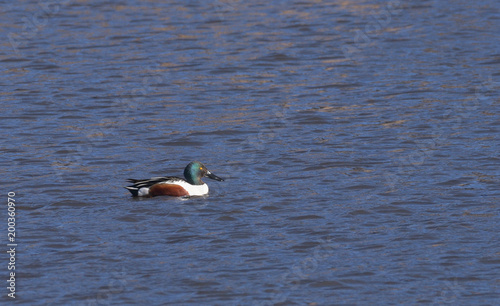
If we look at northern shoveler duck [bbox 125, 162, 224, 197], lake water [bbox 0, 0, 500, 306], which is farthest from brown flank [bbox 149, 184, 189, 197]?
lake water [bbox 0, 0, 500, 306]

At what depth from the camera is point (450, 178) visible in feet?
49.6

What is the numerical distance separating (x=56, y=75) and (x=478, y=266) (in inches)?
516

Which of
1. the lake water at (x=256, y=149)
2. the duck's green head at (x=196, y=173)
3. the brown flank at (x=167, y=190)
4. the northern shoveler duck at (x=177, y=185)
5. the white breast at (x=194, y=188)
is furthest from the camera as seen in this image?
the duck's green head at (x=196, y=173)

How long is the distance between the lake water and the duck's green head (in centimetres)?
32

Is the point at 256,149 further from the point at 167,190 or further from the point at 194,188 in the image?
the point at 167,190

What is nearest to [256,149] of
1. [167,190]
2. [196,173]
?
[196,173]

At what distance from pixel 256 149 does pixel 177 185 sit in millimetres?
2536

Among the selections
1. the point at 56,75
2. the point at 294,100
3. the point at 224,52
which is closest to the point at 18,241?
the point at 294,100

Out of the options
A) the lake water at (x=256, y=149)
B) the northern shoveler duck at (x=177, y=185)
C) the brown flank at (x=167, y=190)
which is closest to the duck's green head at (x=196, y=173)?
the northern shoveler duck at (x=177, y=185)

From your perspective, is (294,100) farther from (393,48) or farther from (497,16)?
(497,16)

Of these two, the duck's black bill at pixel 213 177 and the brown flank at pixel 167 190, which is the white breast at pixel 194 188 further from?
the duck's black bill at pixel 213 177

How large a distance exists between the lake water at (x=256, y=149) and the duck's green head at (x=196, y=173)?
12.5 inches

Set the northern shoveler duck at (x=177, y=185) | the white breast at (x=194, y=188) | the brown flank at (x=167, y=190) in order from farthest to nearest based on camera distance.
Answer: the white breast at (x=194, y=188), the brown flank at (x=167, y=190), the northern shoveler duck at (x=177, y=185)

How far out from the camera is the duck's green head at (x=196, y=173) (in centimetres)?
1505
